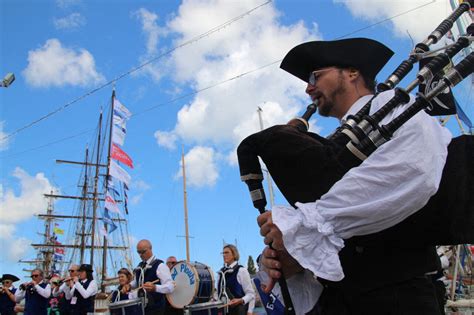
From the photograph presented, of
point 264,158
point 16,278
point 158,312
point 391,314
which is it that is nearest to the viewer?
point 391,314

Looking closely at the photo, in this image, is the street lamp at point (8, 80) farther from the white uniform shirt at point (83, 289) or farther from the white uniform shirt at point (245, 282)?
the white uniform shirt at point (245, 282)

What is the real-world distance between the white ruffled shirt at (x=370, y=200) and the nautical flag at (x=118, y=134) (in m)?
16.4

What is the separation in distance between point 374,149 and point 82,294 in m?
10.2

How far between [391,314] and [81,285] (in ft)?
33.9

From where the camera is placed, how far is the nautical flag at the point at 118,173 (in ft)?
54.9

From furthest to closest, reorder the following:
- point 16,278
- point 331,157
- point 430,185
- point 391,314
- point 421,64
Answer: point 16,278
point 421,64
point 331,157
point 391,314
point 430,185

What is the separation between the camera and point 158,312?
8523 mm

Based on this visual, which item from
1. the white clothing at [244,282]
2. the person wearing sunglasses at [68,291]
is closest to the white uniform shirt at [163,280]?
the white clothing at [244,282]

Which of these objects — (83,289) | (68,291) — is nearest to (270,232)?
(83,289)

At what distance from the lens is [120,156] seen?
17188 mm

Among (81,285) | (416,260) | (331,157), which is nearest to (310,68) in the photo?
(331,157)

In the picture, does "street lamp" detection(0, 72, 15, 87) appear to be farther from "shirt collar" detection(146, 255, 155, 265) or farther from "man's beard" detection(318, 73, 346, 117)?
"man's beard" detection(318, 73, 346, 117)

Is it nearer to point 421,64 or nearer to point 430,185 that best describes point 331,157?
point 430,185

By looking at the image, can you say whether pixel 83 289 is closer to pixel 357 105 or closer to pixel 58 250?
pixel 357 105
